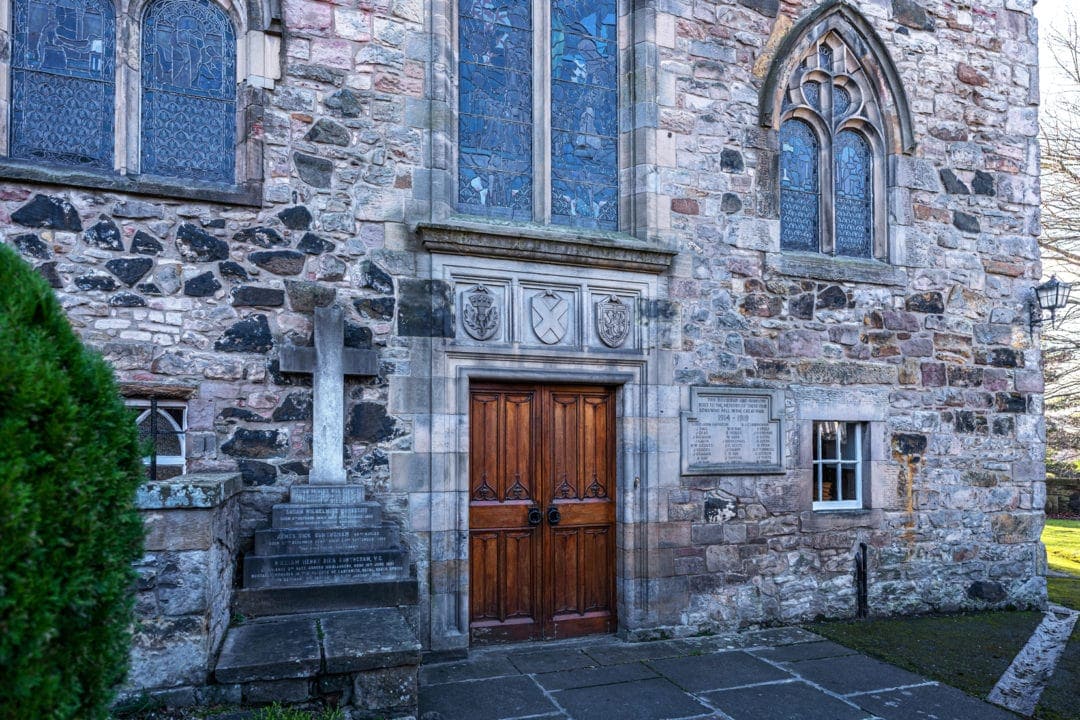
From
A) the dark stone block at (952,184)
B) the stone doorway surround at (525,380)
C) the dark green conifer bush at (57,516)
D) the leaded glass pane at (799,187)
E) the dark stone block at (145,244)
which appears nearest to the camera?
the dark green conifer bush at (57,516)

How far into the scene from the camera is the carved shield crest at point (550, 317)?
5773 millimetres

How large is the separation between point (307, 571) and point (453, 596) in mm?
1175

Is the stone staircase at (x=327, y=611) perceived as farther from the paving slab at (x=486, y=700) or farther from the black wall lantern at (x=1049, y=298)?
the black wall lantern at (x=1049, y=298)

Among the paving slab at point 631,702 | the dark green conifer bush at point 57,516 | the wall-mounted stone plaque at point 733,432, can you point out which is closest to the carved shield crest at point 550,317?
the wall-mounted stone plaque at point 733,432

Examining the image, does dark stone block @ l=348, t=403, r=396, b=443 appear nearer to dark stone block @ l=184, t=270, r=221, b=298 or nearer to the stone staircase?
the stone staircase

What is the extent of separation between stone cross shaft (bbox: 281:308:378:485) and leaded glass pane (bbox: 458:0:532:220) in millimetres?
1491

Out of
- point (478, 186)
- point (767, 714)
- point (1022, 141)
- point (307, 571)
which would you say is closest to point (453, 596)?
point (307, 571)

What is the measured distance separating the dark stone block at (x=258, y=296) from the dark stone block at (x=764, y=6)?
466 cm

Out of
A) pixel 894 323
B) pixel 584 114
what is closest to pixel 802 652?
pixel 894 323

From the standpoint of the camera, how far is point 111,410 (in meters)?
2.30

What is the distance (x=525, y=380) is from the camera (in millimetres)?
5801

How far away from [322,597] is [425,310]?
2.07 m

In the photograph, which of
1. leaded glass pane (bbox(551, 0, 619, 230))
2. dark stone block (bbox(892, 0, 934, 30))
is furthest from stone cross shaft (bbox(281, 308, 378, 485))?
dark stone block (bbox(892, 0, 934, 30))

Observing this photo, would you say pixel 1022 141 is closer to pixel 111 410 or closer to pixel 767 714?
pixel 767 714
